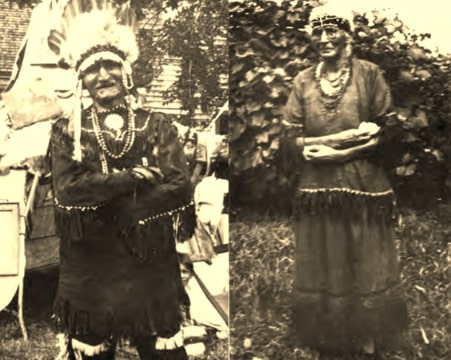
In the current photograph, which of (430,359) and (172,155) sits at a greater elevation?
(172,155)

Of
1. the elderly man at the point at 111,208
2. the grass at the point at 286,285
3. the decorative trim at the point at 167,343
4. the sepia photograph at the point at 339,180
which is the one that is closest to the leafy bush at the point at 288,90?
the sepia photograph at the point at 339,180

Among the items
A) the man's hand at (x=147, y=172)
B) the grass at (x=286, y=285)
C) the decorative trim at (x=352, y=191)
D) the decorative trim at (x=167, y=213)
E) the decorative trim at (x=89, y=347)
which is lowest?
the decorative trim at (x=89, y=347)

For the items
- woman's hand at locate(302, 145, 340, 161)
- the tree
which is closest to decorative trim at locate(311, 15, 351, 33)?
the tree

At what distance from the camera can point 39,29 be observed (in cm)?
304

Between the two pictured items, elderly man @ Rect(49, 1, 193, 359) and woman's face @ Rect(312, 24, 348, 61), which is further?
woman's face @ Rect(312, 24, 348, 61)

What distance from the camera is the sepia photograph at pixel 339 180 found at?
303cm

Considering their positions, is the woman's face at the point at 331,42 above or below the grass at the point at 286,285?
above

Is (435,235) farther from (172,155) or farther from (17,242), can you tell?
(17,242)

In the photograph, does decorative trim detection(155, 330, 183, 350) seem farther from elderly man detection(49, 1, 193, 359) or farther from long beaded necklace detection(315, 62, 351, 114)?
long beaded necklace detection(315, 62, 351, 114)

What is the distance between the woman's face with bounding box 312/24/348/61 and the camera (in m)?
3.07

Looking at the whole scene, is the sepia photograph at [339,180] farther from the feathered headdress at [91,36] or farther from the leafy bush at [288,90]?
the feathered headdress at [91,36]

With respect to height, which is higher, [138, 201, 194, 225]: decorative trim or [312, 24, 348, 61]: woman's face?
[312, 24, 348, 61]: woman's face

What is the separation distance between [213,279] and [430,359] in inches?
33.3

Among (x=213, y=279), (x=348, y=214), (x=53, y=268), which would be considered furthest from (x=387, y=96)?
(x=53, y=268)
